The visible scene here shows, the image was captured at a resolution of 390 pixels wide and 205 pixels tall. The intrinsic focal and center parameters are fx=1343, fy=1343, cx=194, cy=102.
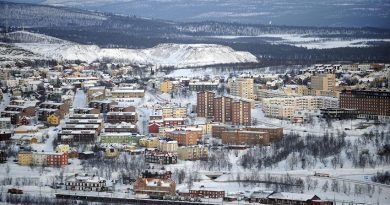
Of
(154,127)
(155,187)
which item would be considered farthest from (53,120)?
(155,187)

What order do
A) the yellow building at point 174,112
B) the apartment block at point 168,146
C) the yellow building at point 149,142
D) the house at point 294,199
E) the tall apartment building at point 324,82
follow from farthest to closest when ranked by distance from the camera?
the tall apartment building at point 324,82
the yellow building at point 174,112
the yellow building at point 149,142
the apartment block at point 168,146
the house at point 294,199

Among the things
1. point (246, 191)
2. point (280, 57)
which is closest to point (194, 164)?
point (246, 191)

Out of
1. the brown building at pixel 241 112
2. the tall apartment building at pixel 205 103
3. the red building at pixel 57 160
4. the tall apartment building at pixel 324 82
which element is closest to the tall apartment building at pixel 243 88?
the tall apartment building at pixel 324 82

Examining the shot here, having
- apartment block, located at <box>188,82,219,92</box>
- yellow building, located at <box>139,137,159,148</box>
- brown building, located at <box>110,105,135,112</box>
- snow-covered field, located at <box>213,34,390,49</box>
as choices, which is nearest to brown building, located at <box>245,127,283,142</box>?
yellow building, located at <box>139,137,159,148</box>

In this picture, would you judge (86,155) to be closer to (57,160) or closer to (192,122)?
(57,160)

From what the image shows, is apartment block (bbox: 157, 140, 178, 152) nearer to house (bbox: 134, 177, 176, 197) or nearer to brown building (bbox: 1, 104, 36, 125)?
house (bbox: 134, 177, 176, 197)

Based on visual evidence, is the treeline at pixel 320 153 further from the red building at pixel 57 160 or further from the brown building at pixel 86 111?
the brown building at pixel 86 111
